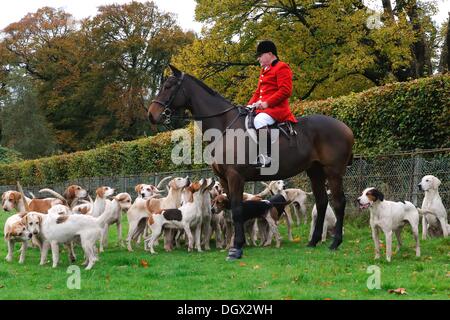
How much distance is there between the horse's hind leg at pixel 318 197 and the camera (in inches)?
445

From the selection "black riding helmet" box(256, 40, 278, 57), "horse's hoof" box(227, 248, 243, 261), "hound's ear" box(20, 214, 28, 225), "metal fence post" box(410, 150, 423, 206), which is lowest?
"horse's hoof" box(227, 248, 243, 261)

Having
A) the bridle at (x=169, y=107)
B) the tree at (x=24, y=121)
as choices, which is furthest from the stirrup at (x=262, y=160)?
the tree at (x=24, y=121)

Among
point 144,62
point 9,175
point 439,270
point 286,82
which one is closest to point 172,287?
point 439,270

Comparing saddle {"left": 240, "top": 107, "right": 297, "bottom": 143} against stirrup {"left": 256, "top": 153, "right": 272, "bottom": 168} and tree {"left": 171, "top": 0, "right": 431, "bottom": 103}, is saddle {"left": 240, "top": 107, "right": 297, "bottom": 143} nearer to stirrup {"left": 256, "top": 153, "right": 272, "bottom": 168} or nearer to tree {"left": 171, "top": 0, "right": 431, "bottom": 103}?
stirrup {"left": 256, "top": 153, "right": 272, "bottom": 168}

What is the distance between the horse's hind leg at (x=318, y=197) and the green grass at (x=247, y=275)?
0.24m

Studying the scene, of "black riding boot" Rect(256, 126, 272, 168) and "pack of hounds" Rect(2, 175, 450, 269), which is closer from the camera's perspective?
"pack of hounds" Rect(2, 175, 450, 269)

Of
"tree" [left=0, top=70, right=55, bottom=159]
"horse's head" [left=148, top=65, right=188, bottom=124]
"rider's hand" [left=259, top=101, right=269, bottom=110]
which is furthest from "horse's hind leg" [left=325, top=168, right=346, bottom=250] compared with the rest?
"tree" [left=0, top=70, right=55, bottom=159]

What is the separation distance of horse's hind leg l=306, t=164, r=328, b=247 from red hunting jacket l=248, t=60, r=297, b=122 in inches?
46.9

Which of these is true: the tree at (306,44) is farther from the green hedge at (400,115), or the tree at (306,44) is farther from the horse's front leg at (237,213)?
the horse's front leg at (237,213)

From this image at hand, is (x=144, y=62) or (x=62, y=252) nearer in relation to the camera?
(x=62, y=252)

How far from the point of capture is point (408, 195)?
1302cm

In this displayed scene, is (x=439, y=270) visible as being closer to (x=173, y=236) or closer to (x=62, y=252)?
(x=173, y=236)

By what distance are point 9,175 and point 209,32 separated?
20.9 m

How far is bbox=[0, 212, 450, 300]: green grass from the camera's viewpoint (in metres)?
7.10
